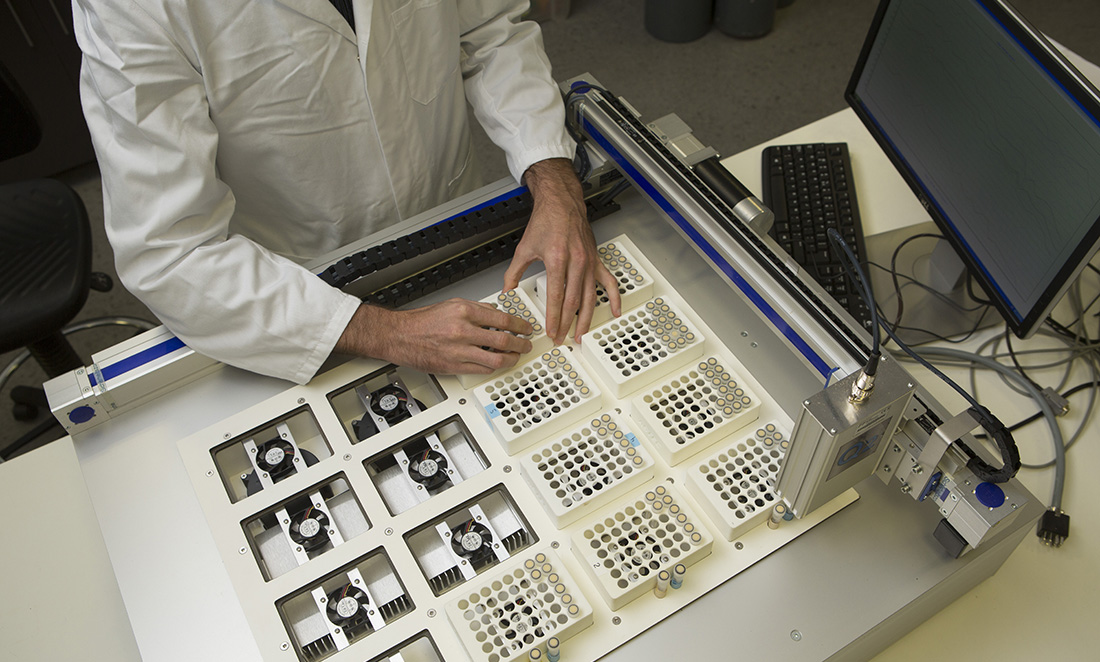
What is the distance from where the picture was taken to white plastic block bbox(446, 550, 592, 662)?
94 cm

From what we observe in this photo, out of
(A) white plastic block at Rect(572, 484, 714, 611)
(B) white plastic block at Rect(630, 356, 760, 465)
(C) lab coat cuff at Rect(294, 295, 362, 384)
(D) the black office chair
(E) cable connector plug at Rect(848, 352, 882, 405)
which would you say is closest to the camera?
(E) cable connector plug at Rect(848, 352, 882, 405)

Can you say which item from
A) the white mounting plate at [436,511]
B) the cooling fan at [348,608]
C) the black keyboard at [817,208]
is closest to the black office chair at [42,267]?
the white mounting plate at [436,511]

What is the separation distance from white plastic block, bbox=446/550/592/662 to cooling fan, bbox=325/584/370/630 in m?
0.12

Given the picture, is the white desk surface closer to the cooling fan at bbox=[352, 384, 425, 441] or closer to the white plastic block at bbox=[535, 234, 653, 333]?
the white plastic block at bbox=[535, 234, 653, 333]

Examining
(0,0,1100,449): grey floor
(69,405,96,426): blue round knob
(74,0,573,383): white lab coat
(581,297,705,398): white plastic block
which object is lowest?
(581,297,705,398): white plastic block

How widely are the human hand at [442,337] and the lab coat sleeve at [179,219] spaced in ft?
0.11

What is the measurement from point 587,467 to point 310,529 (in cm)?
35

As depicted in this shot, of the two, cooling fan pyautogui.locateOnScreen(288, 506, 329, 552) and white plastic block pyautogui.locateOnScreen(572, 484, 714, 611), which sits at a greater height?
cooling fan pyautogui.locateOnScreen(288, 506, 329, 552)

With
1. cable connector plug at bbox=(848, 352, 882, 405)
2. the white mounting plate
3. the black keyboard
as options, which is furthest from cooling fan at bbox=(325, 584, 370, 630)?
the black keyboard

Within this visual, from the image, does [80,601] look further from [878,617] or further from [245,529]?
[878,617]

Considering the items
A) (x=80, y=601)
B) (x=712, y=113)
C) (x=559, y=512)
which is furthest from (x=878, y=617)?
(x=712, y=113)

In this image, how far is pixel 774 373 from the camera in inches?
45.8

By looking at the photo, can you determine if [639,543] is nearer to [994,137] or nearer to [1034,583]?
[1034,583]

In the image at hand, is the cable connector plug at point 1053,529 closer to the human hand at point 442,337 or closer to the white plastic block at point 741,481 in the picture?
the white plastic block at point 741,481
